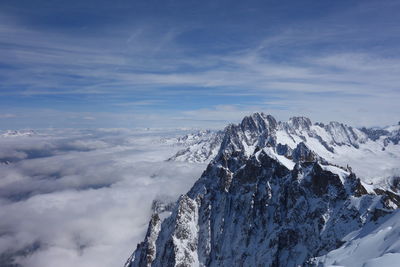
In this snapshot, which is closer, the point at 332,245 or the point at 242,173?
the point at 332,245

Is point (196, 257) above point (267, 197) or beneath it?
beneath

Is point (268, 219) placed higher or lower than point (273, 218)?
lower

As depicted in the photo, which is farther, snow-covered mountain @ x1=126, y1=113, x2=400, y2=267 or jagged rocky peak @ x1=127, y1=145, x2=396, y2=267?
jagged rocky peak @ x1=127, y1=145, x2=396, y2=267

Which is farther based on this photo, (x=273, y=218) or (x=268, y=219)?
(x=268, y=219)

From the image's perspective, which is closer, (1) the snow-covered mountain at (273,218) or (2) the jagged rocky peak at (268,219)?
(1) the snow-covered mountain at (273,218)

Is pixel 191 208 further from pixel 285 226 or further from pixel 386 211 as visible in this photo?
pixel 386 211

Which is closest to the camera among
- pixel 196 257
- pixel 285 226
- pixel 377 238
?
pixel 377 238

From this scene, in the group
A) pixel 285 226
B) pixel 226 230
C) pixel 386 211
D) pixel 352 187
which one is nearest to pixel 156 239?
pixel 226 230

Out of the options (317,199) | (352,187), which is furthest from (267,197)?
(352,187)

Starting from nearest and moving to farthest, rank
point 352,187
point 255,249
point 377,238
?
point 377,238 → point 352,187 → point 255,249

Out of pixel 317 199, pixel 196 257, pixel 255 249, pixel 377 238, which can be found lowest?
pixel 196 257
